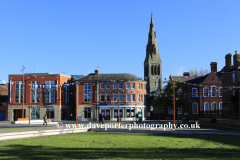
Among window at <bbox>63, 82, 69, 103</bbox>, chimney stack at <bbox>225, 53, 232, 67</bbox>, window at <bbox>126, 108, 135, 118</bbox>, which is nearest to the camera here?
chimney stack at <bbox>225, 53, 232, 67</bbox>

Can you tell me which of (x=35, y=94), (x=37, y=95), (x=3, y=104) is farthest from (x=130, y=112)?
(x=3, y=104)

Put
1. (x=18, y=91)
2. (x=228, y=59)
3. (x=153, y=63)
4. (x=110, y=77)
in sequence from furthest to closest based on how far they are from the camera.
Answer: (x=153, y=63), (x=110, y=77), (x=18, y=91), (x=228, y=59)

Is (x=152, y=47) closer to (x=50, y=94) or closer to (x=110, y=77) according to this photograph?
(x=110, y=77)

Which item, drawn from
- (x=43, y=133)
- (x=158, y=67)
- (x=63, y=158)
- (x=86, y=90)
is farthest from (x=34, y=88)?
(x=158, y=67)

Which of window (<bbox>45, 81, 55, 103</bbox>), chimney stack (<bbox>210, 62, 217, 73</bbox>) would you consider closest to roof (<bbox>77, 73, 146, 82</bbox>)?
window (<bbox>45, 81, 55, 103</bbox>)

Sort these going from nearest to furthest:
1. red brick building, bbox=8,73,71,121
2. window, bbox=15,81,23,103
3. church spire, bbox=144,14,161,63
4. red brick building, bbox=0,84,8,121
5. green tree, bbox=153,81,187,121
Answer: green tree, bbox=153,81,187,121
red brick building, bbox=8,73,71,121
window, bbox=15,81,23,103
red brick building, bbox=0,84,8,121
church spire, bbox=144,14,161,63

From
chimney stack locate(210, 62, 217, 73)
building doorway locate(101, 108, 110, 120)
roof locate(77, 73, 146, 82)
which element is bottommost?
building doorway locate(101, 108, 110, 120)

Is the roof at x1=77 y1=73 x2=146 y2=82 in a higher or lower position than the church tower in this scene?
lower

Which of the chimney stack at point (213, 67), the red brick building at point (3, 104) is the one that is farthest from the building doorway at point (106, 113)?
the chimney stack at point (213, 67)

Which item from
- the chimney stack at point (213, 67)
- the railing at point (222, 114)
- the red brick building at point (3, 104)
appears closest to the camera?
the railing at point (222, 114)

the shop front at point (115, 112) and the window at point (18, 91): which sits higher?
the window at point (18, 91)

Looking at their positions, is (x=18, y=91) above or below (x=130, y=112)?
above

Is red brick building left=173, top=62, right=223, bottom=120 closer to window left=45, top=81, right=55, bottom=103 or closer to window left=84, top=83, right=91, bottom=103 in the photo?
window left=84, top=83, right=91, bottom=103

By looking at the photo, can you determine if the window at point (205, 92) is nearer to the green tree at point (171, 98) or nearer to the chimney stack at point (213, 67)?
the chimney stack at point (213, 67)
